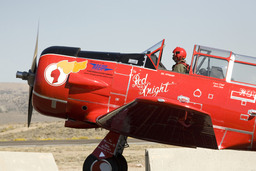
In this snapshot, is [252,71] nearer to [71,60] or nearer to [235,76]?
[235,76]

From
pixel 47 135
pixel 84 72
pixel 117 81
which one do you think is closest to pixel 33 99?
pixel 84 72

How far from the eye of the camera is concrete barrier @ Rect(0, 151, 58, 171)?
31.6 ft

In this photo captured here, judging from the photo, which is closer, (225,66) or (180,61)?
(225,66)

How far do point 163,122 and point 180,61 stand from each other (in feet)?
5.91

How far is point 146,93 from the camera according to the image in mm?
8422

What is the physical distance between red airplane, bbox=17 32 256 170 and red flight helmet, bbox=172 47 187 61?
0.46m

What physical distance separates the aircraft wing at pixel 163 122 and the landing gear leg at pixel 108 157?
45cm

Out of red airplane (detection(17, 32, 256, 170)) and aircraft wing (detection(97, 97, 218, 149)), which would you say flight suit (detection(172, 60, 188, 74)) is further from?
aircraft wing (detection(97, 97, 218, 149))

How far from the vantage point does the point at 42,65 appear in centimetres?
903

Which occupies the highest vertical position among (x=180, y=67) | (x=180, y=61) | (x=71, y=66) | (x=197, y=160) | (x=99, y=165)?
(x=180, y=61)

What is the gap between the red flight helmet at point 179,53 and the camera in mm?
8969

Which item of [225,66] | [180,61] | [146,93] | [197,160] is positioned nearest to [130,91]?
[146,93]

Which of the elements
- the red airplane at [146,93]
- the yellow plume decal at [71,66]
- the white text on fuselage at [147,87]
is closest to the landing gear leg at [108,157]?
the red airplane at [146,93]

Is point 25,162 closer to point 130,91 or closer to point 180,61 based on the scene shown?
point 130,91
